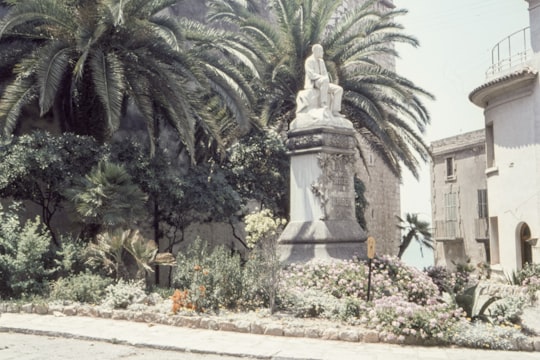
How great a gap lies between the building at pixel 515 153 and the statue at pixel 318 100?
729cm

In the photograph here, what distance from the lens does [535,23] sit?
1712 centimetres

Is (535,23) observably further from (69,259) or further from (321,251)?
(69,259)

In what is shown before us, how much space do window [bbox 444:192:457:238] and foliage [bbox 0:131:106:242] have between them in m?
20.9

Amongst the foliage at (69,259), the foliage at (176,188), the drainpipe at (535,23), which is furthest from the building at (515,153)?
the foliage at (69,259)

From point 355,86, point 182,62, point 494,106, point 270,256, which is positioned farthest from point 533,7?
point 270,256

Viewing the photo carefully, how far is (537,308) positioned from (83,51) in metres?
10.3

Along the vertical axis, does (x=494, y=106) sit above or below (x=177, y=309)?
above

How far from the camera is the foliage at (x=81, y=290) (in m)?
9.88

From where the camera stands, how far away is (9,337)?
25.4ft

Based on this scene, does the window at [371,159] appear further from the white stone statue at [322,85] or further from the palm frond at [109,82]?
the palm frond at [109,82]

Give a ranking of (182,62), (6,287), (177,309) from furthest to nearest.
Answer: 1. (182,62)
2. (6,287)
3. (177,309)

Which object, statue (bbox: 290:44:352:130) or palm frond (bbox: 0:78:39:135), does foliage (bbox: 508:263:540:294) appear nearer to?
statue (bbox: 290:44:352:130)

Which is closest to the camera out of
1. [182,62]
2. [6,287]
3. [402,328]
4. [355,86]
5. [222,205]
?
[402,328]

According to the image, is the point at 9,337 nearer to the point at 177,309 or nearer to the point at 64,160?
the point at 177,309
